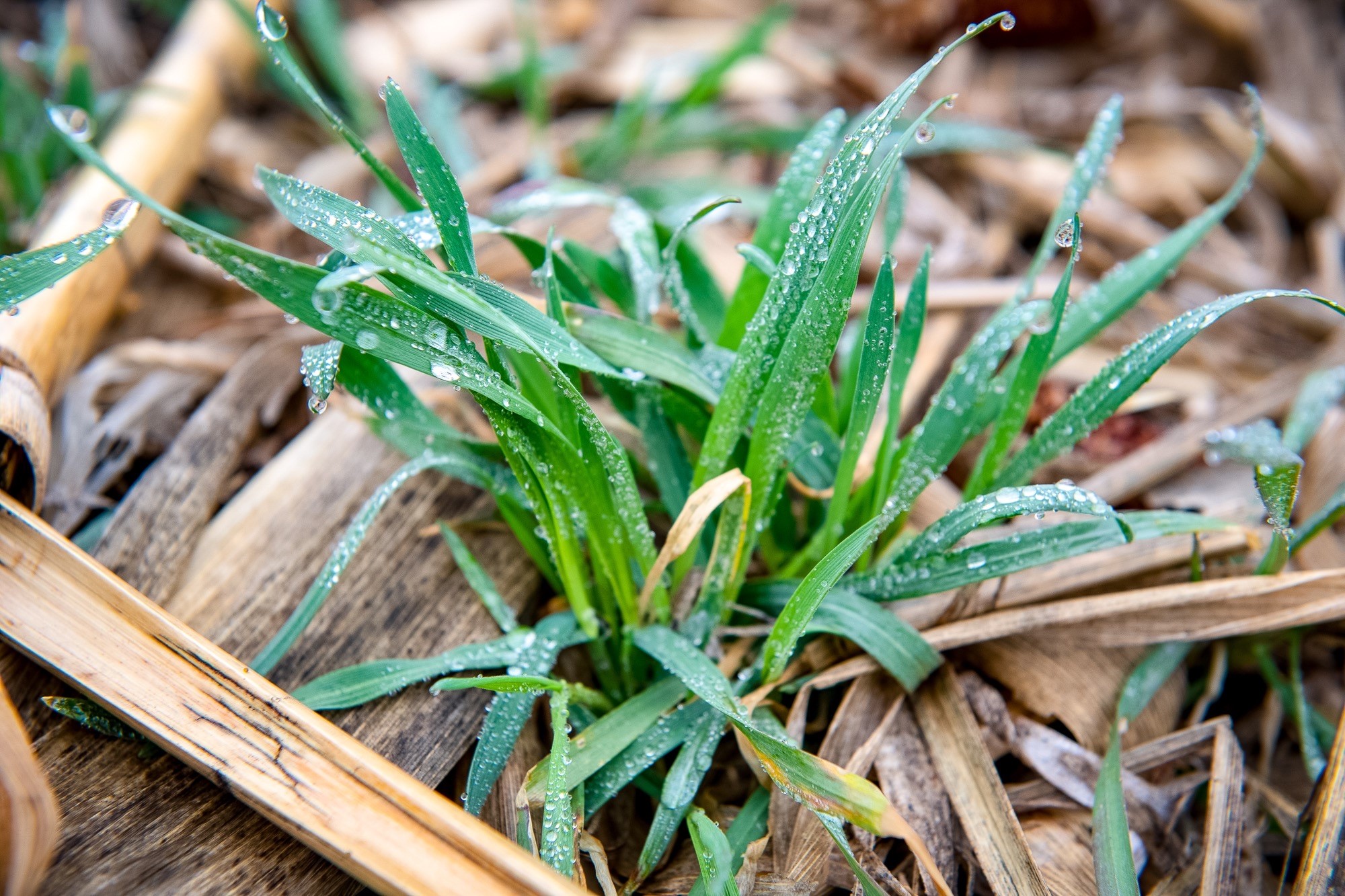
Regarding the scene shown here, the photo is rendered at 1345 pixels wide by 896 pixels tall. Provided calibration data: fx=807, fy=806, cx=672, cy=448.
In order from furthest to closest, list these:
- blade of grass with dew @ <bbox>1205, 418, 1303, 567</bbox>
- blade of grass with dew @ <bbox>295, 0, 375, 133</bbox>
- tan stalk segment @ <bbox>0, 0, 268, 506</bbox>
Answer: blade of grass with dew @ <bbox>295, 0, 375, 133</bbox>
tan stalk segment @ <bbox>0, 0, 268, 506</bbox>
blade of grass with dew @ <bbox>1205, 418, 1303, 567</bbox>

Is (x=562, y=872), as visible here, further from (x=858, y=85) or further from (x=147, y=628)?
(x=858, y=85)

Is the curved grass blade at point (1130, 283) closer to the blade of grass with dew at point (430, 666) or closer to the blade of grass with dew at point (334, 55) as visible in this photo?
the blade of grass with dew at point (430, 666)

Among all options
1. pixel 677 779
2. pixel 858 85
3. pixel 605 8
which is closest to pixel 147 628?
pixel 677 779

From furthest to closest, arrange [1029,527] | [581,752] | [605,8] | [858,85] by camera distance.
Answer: [605,8], [858,85], [1029,527], [581,752]

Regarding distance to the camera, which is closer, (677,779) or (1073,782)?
(677,779)

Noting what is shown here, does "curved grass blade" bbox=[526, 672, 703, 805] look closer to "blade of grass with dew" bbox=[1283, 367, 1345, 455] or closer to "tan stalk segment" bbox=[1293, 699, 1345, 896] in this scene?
"tan stalk segment" bbox=[1293, 699, 1345, 896]

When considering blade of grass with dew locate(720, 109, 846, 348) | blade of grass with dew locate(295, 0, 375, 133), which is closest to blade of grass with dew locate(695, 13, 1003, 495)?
blade of grass with dew locate(720, 109, 846, 348)
